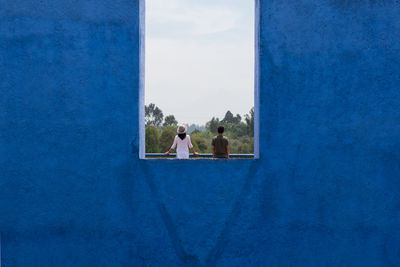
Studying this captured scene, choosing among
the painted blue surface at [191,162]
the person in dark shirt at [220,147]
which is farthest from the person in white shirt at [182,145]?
the painted blue surface at [191,162]

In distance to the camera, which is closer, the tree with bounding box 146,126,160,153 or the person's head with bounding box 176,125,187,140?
the person's head with bounding box 176,125,187,140

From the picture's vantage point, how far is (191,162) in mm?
3740

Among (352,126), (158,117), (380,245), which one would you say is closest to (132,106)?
(352,126)

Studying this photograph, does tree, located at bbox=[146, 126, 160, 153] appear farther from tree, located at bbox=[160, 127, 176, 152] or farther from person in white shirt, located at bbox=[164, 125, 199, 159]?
person in white shirt, located at bbox=[164, 125, 199, 159]

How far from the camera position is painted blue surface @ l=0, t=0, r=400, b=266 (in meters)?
3.71

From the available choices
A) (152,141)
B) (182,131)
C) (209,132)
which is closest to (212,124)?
(209,132)

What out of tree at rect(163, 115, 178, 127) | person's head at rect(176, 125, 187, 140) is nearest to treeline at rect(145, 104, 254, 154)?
tree at rect(163, 115, 178, 127)

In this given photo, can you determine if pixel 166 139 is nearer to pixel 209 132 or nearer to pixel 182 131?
pixel 209 132

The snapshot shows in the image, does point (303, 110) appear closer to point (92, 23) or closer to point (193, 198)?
point (193, 198)

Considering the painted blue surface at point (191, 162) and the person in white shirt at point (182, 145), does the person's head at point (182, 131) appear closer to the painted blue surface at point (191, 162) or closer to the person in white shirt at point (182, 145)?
the person in white shirt at point (182, 145)

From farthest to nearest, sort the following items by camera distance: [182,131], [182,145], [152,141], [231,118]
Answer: [231,118]
[152,141]
[182,131]
[182,145]

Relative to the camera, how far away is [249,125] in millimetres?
53906

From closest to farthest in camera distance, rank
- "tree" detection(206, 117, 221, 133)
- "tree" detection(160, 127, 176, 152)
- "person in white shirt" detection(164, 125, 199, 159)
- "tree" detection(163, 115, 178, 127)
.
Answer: "person in white shirt" detection(164, 125, 199, 159) → "tree" detection(160, 127, 176, 152) → "tree" detection(206, 117, 221, 133) → "tree" detection(163, 115, 178, 127)

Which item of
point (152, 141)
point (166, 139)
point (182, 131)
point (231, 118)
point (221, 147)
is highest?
point (231, 118)
